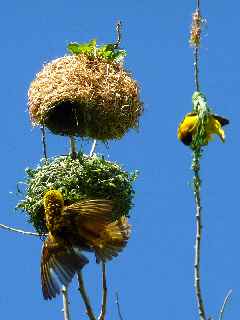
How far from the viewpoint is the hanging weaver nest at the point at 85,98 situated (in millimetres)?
4684

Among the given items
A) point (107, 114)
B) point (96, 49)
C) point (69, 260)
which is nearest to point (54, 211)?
point (69, 260)

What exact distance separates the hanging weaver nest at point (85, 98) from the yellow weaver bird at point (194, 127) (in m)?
2.13

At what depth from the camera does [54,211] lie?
389 cm

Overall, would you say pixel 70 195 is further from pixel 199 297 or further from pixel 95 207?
pixel 199 297

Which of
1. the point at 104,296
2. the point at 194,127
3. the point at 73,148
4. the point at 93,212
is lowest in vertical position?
the point at 194,127

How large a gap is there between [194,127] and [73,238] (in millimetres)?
1585

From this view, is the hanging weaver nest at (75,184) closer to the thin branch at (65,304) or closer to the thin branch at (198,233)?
the thin branch at (65,304)

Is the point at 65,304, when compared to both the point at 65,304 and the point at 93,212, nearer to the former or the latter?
the point at 65,304

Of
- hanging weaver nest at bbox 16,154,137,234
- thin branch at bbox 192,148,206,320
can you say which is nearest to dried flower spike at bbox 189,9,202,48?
thin branch at bbox 192,148,206,320

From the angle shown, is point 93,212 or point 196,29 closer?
point 196,29

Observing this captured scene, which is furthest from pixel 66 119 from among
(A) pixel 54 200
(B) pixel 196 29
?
(B) pixel 196 29

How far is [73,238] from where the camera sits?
3.90m

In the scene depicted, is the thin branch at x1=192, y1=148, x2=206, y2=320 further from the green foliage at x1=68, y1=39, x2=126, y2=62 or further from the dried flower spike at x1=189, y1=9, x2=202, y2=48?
the green foliage at x1=68, y1=39, x2=126, y2=62

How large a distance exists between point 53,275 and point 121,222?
1.62ft
